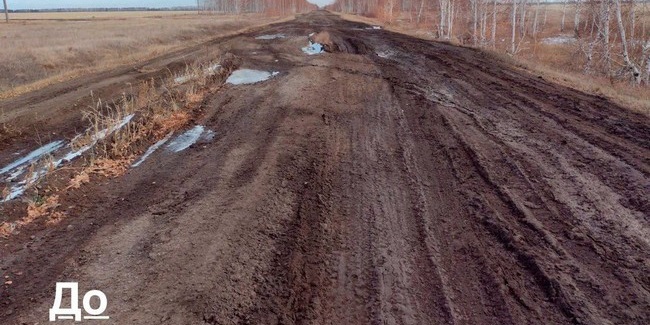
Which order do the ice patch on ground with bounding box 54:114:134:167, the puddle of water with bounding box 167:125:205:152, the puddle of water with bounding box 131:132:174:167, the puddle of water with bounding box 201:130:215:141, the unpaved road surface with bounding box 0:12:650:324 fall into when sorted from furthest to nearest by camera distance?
1. the puddle of water with bounding box 201:130:215:141
2. the puddle of water with bounding box 167:125:205:152
3. the ice patch on ground with bounding box 54:114:134:167
4. the puddle of water with bounding box 131:132:174:167
5. the unpaved road surface with bounding box 0:12:650:324

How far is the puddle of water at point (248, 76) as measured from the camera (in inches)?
487

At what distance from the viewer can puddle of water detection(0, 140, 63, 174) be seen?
264 inches

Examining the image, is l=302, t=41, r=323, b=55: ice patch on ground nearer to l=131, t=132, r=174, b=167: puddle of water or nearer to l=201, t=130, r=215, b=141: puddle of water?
l=201, t=130, r=215, b=141: puddle of water

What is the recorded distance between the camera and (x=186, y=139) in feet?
24.7

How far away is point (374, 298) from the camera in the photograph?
3406 mm

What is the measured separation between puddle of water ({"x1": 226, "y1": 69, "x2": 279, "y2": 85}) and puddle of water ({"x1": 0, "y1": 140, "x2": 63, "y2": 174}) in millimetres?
5149

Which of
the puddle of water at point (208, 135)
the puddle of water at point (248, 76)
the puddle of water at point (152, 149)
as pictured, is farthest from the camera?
the puddle of water at point (248, 76)

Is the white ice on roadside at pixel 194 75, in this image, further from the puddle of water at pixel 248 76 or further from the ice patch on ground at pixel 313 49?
the ice patch on ground at pixel 313 49

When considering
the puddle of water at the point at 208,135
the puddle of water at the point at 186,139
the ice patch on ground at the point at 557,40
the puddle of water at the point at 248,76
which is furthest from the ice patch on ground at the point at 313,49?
the ice patch on ground at the point at 557,40

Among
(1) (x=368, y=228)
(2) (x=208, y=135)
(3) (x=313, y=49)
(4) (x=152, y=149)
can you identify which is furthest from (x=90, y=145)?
(3) (x=313, y=49)

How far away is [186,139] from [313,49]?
12.7m

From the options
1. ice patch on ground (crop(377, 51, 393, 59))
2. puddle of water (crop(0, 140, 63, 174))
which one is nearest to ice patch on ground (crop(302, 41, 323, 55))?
ice patch on ground (crop(377, 51, 393, 59))

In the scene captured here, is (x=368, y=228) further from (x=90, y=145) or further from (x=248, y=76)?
(x=248, y=76)

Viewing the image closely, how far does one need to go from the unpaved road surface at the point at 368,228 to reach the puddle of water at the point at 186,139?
318 mm
